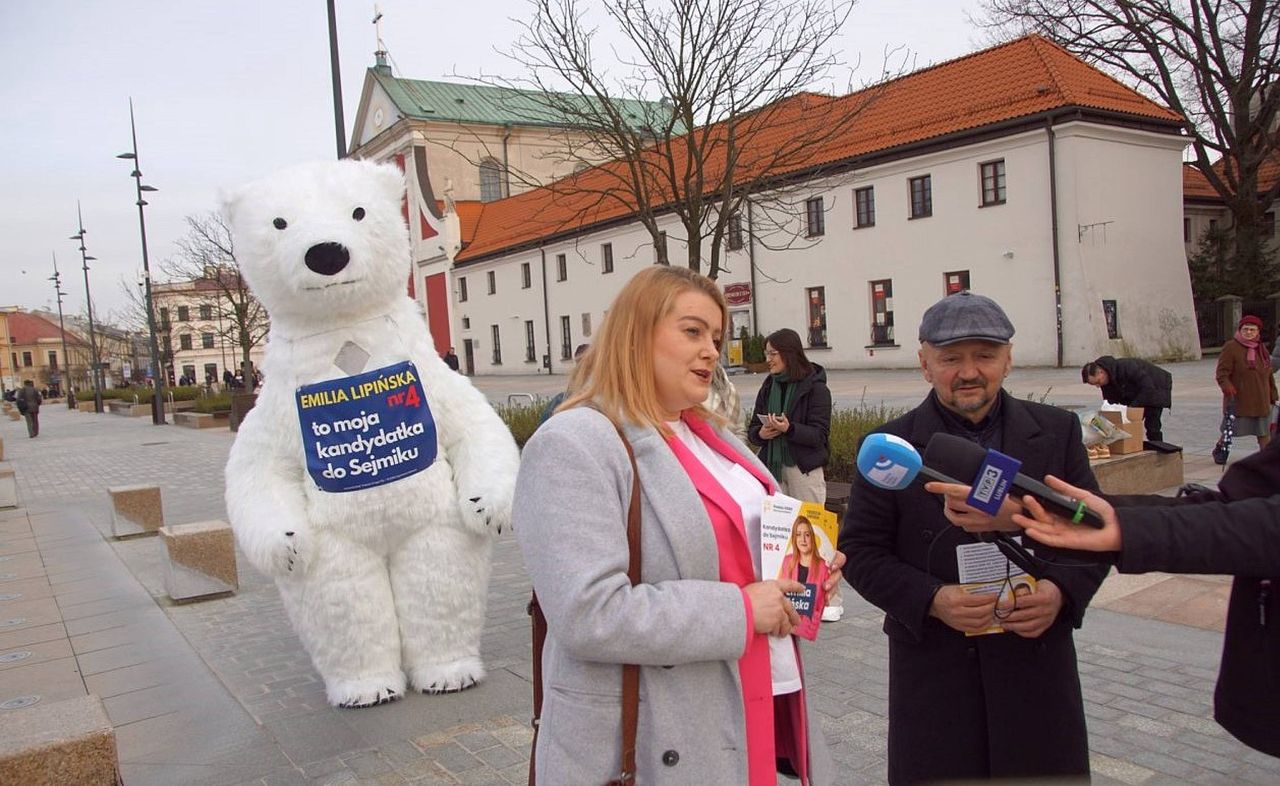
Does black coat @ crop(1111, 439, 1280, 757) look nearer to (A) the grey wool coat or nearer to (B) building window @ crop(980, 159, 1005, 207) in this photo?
(A) the grey wool coat

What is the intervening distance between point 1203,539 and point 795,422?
14.3ft

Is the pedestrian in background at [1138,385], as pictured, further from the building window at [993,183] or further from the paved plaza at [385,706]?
the building window at [993,183]

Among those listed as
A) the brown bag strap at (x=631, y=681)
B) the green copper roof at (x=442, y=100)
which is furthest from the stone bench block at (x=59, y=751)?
the green copper roof at (x=442, y=100)

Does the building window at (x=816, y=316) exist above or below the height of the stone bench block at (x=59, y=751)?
above

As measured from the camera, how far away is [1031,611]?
2.35 metres

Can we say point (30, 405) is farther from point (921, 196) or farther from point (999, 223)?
point (999, 223)

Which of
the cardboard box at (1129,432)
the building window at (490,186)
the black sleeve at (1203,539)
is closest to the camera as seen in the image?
the black sleeve at (1203,539)

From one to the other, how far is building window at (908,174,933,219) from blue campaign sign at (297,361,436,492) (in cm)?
2439

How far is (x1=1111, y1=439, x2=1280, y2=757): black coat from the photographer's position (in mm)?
1705

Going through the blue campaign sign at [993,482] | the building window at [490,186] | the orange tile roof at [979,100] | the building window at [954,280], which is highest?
the building window at [490,186]

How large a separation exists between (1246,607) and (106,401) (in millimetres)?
51259

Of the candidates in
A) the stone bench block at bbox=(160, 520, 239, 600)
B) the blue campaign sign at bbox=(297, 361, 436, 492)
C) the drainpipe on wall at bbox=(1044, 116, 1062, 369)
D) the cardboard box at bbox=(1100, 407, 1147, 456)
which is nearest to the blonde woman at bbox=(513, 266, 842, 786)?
the blue campaign sign at bbox=(297, 361, 436, 492)

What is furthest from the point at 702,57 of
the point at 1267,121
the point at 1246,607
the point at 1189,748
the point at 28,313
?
the point at 28,313

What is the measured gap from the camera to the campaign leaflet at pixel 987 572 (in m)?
2.38
